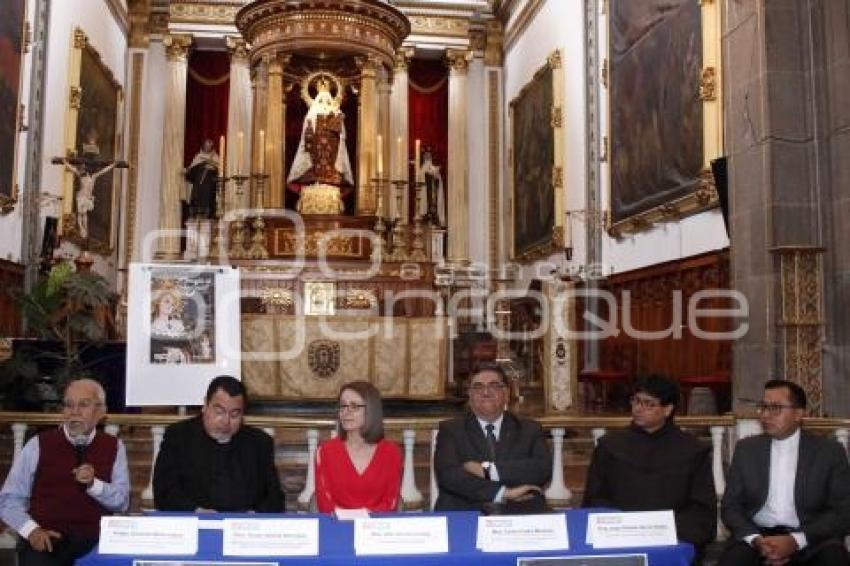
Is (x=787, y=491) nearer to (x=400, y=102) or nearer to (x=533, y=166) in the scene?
(x=533, y=166)

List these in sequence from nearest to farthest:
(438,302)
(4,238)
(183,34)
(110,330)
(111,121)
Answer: (4,238), (110,330), (438,302), (111,121), (183,34)

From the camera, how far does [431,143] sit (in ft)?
60.1

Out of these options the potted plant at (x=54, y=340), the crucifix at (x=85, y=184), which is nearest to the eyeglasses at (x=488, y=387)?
the potted plant at (x=54, y=340)

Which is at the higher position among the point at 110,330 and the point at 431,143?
the point at 431,143

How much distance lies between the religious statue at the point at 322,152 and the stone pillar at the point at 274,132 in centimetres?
42

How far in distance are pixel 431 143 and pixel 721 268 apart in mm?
10135

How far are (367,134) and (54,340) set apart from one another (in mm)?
8233

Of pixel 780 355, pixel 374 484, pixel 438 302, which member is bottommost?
pixel 374 484

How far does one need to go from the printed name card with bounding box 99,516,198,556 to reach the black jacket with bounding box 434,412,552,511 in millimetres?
1582

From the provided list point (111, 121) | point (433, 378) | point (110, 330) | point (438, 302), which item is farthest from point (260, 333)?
point (111, 121)

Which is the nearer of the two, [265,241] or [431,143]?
[265,241]

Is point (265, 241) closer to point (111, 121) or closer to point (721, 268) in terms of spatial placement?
point (111, 121)

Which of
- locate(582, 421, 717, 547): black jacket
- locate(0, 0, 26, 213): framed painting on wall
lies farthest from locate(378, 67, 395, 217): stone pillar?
locate(582, 421, 717, 547): black jacket

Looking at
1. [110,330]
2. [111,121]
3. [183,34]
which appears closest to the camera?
[110,330]
